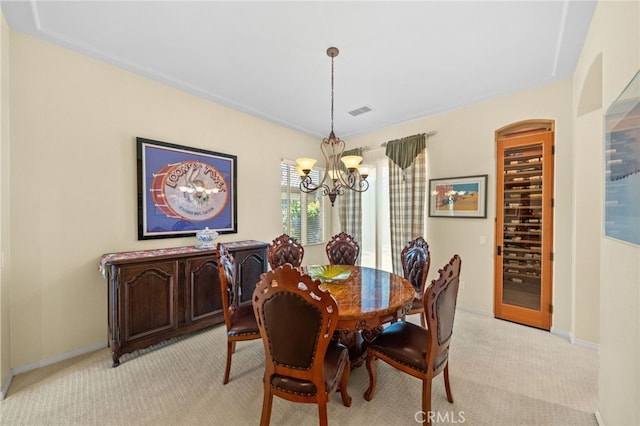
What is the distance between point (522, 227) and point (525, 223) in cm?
6

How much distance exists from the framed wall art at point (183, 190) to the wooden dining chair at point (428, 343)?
2.72 m

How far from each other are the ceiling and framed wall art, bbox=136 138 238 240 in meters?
0.86

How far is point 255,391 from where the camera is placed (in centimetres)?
213

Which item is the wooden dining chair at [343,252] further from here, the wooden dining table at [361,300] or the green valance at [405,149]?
the green valance at [405,149]

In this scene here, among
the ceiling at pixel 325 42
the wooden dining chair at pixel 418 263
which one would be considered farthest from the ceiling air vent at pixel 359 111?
the wooden dining chair at pixel 418 263

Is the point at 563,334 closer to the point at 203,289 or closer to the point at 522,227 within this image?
the point at 522,227

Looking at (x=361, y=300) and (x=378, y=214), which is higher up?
(x=378, y=214)

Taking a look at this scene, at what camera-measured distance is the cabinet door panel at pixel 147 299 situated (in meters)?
2.51

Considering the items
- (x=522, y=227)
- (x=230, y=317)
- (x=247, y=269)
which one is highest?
(x=522, y=227)

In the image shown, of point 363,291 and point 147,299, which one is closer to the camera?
point 363,291

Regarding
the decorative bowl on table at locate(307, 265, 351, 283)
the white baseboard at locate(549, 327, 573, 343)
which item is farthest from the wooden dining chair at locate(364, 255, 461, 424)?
the white baseboard at locate(549, 327, 573, 343)

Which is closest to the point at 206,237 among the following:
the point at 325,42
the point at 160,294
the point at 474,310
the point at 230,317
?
the point at 160,294

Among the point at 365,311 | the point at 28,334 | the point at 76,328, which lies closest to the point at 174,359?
the point at 76,328

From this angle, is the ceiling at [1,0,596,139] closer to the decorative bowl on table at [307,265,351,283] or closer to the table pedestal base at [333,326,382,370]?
A: the decorative bowl on table at [307,265,351,283]
